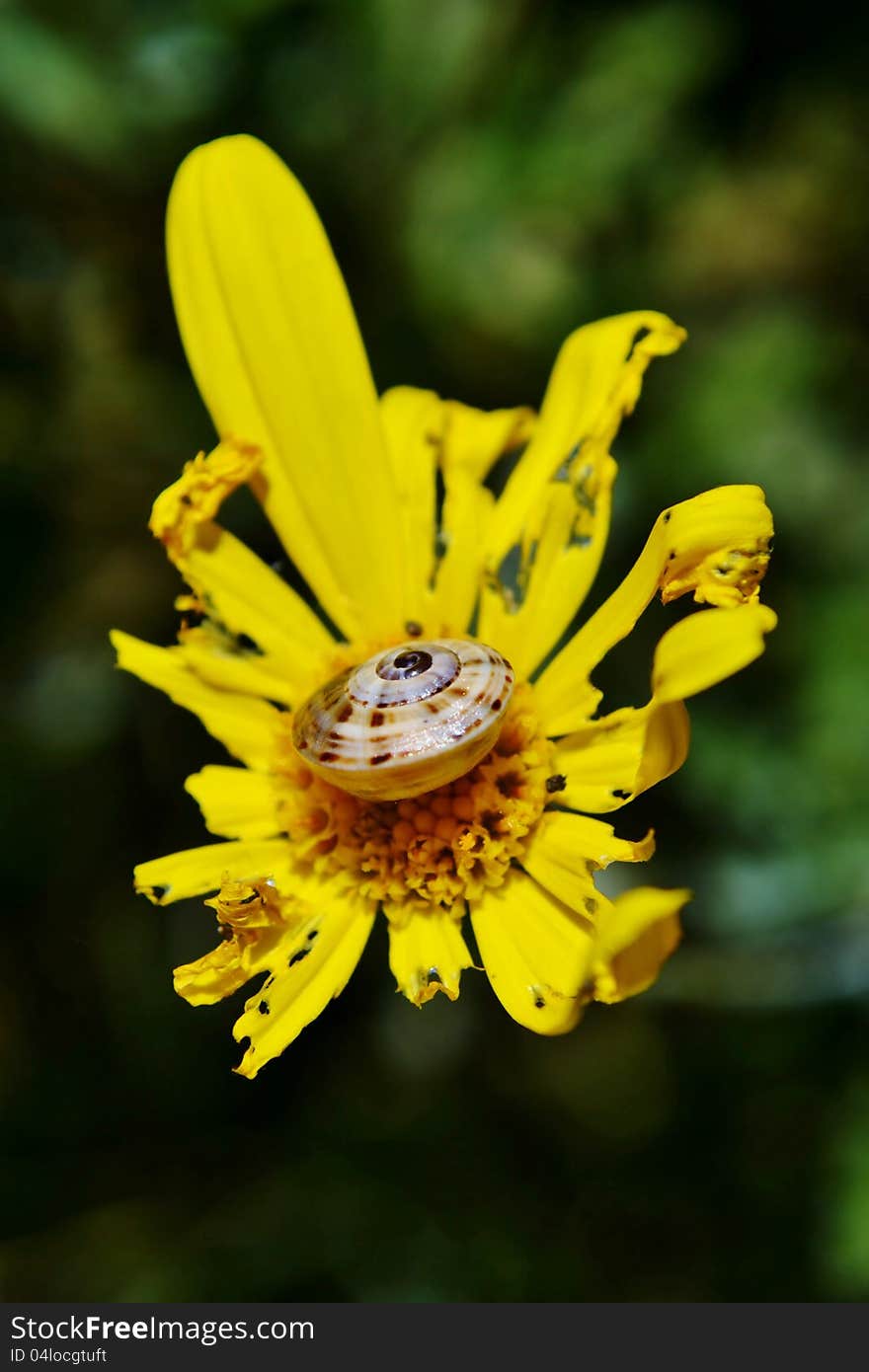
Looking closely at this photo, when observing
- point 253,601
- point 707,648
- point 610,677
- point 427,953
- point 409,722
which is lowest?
point 610,677

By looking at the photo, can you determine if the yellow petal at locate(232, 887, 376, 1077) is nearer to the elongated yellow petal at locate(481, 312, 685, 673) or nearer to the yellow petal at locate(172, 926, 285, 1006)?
the yellow petal at locate(172, 926, 285, 1006)

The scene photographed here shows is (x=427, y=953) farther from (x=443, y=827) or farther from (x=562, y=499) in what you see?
(x=562, y=499)

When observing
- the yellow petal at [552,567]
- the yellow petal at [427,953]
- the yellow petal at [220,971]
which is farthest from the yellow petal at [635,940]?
the yellow petal at [552,567]

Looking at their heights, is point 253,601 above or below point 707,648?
below

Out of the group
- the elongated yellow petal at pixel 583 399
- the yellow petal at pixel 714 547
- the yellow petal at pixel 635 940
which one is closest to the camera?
the yellow petal at pixel 635 940

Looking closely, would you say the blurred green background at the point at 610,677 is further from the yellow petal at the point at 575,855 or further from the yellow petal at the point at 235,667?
the yellow petal at the point at 575,855

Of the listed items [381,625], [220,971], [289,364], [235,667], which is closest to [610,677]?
[381,625]
